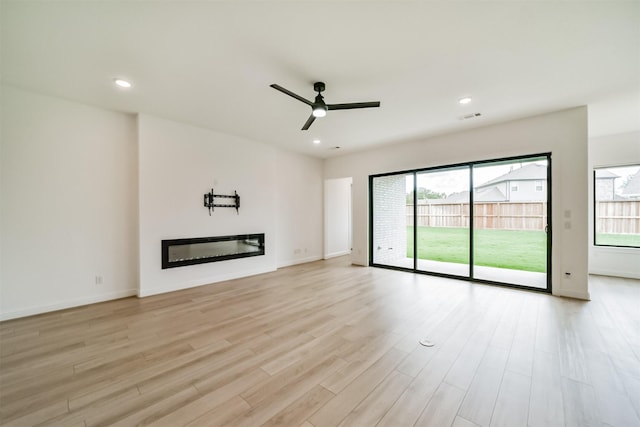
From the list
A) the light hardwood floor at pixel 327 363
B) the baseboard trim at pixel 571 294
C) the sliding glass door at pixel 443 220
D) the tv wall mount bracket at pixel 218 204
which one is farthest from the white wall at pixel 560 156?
the tv wall mount bracket at pixel 218 204

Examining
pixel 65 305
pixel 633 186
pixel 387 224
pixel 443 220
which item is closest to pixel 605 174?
pixel 633 186

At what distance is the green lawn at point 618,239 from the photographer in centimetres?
486

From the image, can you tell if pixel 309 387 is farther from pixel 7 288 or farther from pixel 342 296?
pixel 7 288

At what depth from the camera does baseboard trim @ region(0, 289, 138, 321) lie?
3122 mm

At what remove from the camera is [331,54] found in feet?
8.05

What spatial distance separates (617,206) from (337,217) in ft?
20.6

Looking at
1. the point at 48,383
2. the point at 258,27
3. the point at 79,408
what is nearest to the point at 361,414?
the point at 79,408

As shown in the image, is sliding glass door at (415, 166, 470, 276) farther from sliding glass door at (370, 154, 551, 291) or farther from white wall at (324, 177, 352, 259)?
white wall at (324, 177, 352, 259)

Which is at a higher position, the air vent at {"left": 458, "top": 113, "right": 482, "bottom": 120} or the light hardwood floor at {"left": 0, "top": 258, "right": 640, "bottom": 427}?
the air vent at {"left": 458, "top": 113, "right": 482, "bottom": 120}

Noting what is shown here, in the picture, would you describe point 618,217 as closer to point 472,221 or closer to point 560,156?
point 560,156

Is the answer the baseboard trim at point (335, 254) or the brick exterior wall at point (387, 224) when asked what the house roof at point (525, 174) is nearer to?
the brick exterior wall at point (387, 224)

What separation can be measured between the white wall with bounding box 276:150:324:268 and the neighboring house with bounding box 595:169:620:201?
249 inches

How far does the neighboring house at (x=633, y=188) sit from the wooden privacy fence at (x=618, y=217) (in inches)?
4.0

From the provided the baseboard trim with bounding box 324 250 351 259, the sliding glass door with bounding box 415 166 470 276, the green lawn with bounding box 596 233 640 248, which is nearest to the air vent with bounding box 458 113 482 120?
the sliding glass door with bounding box 415 166 470 276
